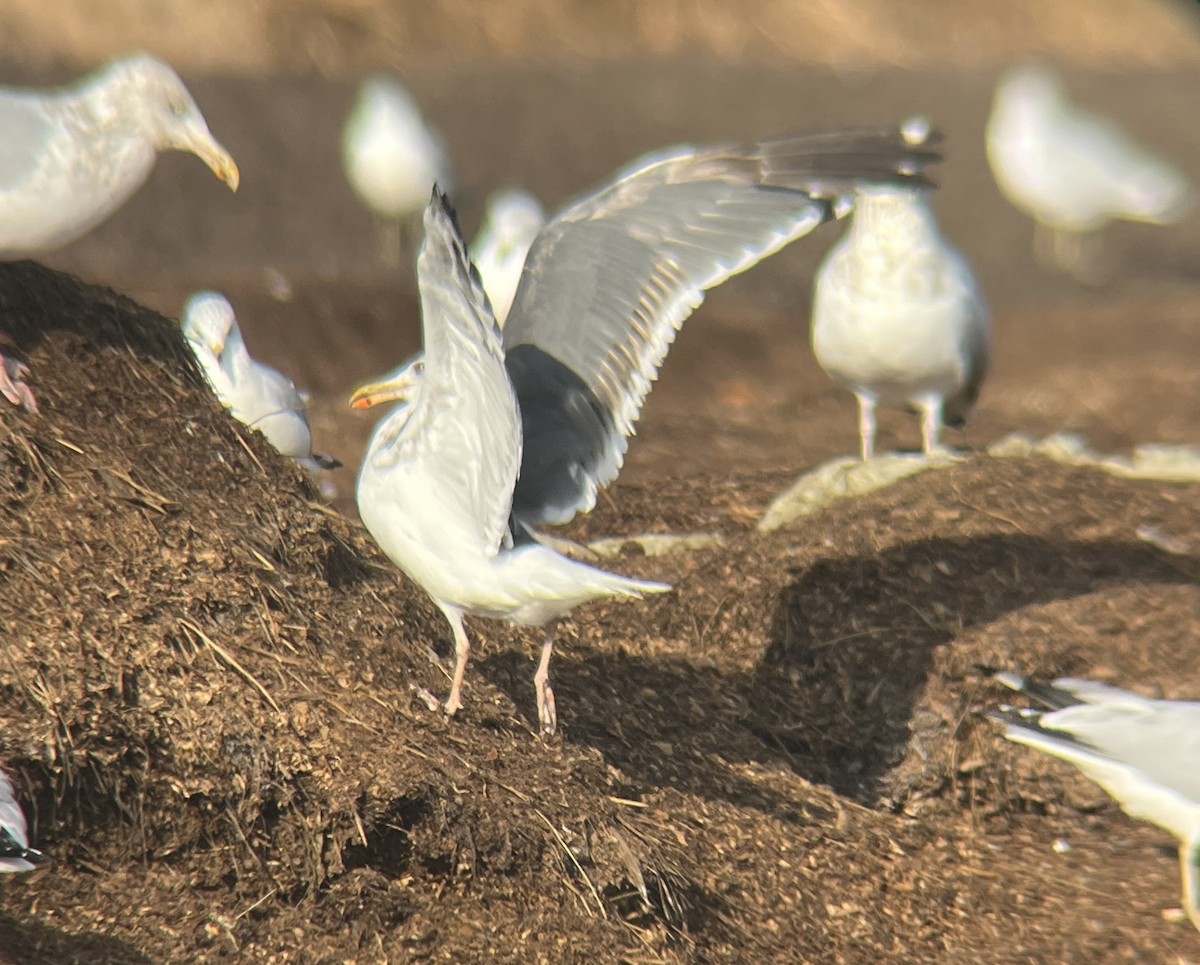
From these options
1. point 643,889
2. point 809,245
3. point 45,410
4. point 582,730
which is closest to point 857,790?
point 582,730

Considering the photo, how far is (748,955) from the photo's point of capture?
4.54 meters

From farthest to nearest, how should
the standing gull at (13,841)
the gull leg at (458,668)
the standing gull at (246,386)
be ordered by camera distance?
1. the standing gull at (246,386)
2. the gull leg at (458,668)
3. the standing gull at (13,841)

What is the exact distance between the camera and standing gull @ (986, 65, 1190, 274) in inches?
611

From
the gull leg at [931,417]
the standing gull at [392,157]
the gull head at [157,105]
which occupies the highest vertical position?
the standing gull at [392,157]

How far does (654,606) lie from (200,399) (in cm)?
190

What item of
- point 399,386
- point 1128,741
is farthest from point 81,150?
point 1128,741

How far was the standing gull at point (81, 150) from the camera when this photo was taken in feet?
16.2

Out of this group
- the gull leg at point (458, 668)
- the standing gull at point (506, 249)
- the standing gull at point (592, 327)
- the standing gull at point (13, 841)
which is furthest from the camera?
the standing gull at point (506, 249)

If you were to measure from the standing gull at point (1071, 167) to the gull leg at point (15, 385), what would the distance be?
40.7 feet

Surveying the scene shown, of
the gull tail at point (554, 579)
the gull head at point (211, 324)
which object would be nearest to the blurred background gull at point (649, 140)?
the gull head at point (211, 324)

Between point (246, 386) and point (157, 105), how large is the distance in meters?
1.46

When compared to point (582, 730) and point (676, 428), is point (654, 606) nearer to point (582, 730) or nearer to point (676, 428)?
point (582, 730)

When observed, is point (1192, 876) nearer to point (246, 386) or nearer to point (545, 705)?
point (545, 705)

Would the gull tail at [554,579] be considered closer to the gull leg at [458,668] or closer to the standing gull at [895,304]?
the gull leg at [458,668]
